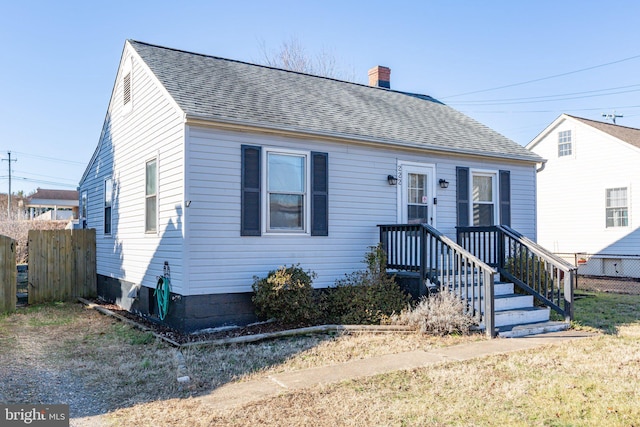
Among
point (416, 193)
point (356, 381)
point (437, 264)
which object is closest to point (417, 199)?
point (416, 193)

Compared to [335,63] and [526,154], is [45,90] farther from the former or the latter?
[526,154]

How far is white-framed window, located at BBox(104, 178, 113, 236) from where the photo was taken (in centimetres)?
1170

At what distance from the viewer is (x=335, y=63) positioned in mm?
26906

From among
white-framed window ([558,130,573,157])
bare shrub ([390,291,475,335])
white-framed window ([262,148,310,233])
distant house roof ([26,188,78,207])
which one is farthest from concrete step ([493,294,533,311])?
distant house roof ([26,188,78,207])

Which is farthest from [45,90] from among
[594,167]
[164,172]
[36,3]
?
[594,167]

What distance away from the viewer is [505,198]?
11.3m

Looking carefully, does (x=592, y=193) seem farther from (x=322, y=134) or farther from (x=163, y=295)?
(x=163, y=295)

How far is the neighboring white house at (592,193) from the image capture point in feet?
54.2

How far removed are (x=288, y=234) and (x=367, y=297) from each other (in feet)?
5.65

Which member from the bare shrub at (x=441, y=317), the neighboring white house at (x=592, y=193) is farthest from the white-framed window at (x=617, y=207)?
the bare shrub at (x=441, y=317)

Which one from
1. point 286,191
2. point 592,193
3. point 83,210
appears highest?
point 592,193

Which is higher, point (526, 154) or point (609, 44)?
point (609, 44)

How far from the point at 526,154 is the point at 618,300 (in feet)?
12.9

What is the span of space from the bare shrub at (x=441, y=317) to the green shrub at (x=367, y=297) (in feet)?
1.73
